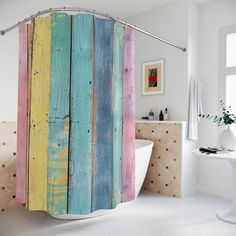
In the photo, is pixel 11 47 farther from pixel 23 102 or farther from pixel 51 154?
pixel 51 154

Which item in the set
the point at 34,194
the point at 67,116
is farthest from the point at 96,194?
the point at 67,116

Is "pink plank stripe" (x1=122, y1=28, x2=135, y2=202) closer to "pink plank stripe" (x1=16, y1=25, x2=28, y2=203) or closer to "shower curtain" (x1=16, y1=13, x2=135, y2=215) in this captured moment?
"shower curtain" (x1=16, y1=13, x2=135, y2=215)

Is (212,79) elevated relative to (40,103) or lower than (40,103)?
elevated

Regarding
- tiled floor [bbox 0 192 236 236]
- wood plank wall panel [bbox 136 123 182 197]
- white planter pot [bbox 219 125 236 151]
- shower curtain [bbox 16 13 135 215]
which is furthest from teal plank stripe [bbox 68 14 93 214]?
wood plank wall panel [bbox 136 123 182 197]

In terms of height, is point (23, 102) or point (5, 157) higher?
point (23, 102)

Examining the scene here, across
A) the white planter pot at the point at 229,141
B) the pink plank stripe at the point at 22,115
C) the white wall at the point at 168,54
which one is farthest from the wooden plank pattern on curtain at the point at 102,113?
the white wall at the point at 168,54

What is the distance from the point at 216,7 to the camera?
3.44 metres

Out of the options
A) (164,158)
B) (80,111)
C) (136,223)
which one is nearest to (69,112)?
(80,111)

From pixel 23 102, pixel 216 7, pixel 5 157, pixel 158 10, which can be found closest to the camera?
pixel 23 102

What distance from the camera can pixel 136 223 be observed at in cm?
244

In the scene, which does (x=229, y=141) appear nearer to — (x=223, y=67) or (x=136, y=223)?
(x=223, y=67)

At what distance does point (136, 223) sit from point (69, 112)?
4.61 feet

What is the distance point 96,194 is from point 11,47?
1998mm

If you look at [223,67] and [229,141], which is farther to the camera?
[223,67]
